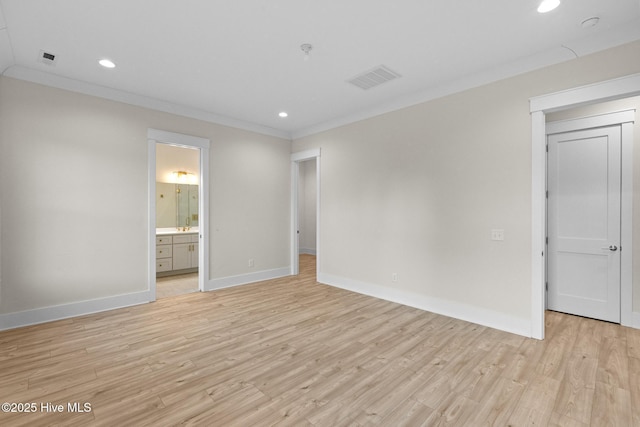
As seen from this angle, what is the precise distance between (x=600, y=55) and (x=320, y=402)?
3.90 metres

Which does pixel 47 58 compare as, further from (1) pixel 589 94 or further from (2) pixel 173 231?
(1) pixel 589 94

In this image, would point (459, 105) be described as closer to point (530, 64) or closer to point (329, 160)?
point (530, 64)

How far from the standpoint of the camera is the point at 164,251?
5.70 metres

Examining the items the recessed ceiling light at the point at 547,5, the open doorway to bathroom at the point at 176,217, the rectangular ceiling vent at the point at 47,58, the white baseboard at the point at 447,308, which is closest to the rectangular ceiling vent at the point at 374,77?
the recessed ceiling light at the point at 547,5

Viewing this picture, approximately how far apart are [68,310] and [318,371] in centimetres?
331

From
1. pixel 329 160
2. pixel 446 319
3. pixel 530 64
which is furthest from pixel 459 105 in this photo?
pixel 446 319

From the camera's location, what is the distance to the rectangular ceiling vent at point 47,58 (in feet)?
9.66

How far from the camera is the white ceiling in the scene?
229 centimetres

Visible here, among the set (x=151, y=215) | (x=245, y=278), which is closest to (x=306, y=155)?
(x=245, y=278)

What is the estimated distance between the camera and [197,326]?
3289 millimetres

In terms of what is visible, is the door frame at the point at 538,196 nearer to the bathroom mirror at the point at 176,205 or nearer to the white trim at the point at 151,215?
the white trim at the point at 151,215

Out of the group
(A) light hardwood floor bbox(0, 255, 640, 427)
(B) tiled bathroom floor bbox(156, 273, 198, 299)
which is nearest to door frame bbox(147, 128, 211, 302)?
(B) tiled bathroom floor bbox(156, 273, 198, 299)

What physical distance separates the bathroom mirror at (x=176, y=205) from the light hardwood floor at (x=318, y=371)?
321 centimetres

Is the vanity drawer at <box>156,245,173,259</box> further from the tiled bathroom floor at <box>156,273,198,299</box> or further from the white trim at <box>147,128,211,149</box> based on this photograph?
the white trim at <box>147,128,211,149</box>
